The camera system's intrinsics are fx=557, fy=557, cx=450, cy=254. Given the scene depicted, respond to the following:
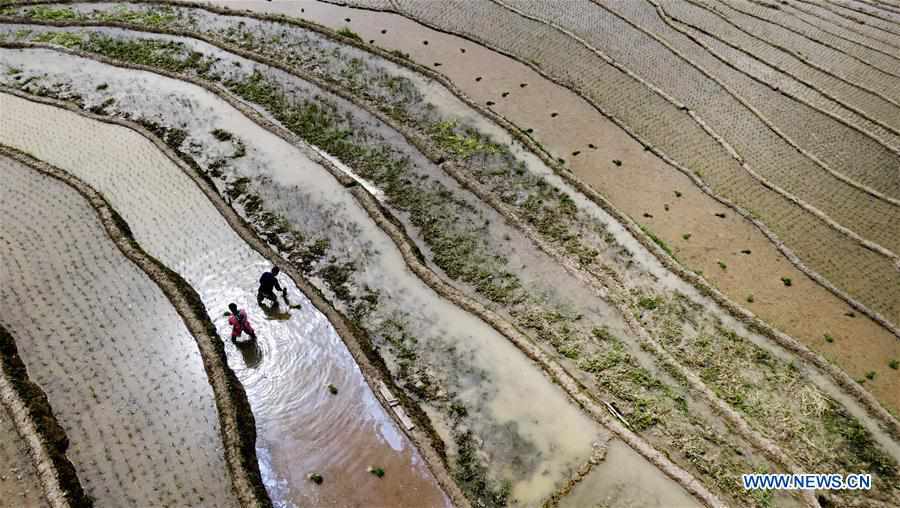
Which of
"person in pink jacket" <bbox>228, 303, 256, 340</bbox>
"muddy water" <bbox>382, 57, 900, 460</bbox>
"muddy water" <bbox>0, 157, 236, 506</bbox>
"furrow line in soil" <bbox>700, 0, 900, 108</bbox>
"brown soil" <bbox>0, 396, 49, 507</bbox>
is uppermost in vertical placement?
"furrow line in soil" <bbox>700, 0, 900, 108</bbox>

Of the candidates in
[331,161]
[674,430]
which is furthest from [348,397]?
[331,161]

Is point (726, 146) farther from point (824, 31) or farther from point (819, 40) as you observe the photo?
point (824, 31)

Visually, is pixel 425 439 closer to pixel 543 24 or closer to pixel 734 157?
pixel 734 157

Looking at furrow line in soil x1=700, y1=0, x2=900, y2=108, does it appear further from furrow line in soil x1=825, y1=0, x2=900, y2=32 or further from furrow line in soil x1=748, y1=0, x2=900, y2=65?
furrow line in soil x1=825, y1=0, x2=900, y2=32

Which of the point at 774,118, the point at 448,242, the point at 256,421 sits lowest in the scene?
the point at 256,421

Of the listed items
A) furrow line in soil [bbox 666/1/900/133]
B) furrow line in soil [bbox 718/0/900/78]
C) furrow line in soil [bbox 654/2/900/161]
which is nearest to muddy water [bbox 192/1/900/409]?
furrow line in soil [bbox 654/2/900/161]

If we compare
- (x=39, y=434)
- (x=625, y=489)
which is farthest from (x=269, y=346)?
(x=625, y=489)

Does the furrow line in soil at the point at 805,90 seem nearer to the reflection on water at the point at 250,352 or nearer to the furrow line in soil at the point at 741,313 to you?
the furrow line in soil at the point at 741,313
